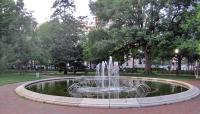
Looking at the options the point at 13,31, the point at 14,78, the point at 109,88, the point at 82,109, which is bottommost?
the point at 82,109

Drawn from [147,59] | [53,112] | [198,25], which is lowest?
[53,112]

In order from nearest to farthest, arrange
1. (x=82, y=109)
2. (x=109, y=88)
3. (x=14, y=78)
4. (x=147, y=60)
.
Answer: (x=82, y=109) < (x=109, y=88) < (x=14, y=78) < (x=147, y=60)

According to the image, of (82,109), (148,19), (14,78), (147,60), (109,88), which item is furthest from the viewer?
(147,60)

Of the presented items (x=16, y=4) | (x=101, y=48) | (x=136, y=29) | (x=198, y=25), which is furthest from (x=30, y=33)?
(x=198, y=25)

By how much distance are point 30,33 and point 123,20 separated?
1319 cm

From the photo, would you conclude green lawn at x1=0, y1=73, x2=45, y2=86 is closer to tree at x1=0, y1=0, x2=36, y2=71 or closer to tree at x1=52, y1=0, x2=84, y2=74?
tree at x1=0, y1=0, x2=36, y2=71

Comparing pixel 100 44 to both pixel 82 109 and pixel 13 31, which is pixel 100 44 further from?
pixel 82 109

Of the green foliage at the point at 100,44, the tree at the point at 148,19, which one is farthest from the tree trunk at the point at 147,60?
the green foliage at the point at 100,44

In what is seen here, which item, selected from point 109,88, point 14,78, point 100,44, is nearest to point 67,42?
point 100,44

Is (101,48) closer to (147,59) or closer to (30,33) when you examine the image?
(147,59)

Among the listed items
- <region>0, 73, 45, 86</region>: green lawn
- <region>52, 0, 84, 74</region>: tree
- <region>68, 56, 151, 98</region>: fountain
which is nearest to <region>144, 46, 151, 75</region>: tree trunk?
<region>68, 56, 151, 98</region>: fountain

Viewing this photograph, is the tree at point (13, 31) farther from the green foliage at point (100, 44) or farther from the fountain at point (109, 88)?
the fountain at point (109, 88)

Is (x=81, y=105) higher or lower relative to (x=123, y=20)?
lower

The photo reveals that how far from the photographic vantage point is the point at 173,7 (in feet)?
113
